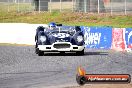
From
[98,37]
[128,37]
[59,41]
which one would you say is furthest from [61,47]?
[98,37]

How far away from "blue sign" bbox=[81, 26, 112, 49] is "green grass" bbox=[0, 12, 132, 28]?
18599 mm

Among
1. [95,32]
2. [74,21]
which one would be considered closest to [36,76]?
[95,32]

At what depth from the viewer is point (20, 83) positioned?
1457cm

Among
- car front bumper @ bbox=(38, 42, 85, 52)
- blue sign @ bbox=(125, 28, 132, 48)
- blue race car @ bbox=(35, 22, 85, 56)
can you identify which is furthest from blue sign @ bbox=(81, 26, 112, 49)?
car front bumper @ bbox=(38, 42, 85, 52)

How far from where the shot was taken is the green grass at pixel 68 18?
48394mm

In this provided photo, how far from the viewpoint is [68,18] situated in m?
50.6

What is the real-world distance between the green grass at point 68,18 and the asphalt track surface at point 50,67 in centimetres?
2199

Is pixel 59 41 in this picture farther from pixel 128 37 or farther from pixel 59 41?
pixel 128 37

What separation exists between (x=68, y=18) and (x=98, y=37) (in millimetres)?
22241

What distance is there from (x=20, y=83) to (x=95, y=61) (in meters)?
7.13

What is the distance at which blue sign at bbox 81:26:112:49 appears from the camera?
2813 cm

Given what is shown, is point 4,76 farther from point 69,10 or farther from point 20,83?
point 69,10

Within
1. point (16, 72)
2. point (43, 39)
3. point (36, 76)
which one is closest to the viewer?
point (36, 76)

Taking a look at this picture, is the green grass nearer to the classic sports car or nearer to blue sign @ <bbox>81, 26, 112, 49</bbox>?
blue sign @ <bbox>81, 26, 112, 49</bbox>
